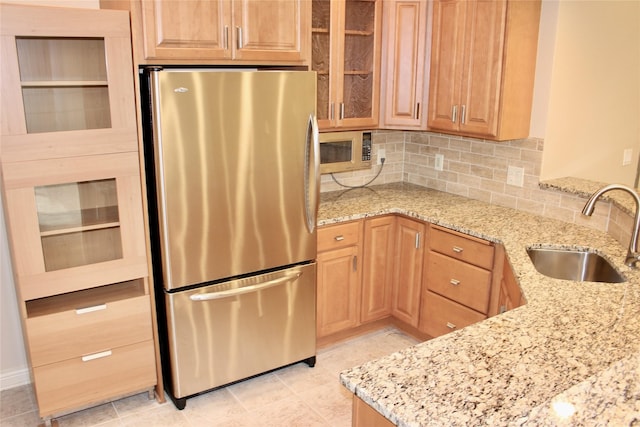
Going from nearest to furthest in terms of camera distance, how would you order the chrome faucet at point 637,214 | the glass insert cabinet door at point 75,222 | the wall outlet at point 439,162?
the chrome faucet at point 637,214
the glass insert cabinet door at point 75,222
the wall outlet at point 439,162

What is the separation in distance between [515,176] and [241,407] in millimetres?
2080

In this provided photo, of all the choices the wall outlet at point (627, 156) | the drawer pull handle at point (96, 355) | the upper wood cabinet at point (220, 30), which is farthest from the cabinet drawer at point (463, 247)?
the drawer pull handle at point (96, 355)

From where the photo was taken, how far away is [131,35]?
237 cm

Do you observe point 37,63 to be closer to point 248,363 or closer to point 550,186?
point 248,363

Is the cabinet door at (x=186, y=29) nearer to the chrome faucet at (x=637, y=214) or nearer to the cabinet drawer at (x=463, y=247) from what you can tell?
the cabinet drawer at (x=463, y=247)

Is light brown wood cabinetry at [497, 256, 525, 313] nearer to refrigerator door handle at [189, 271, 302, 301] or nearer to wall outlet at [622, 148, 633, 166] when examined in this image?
refrigerator door handle at [189, 271, 302, 301]

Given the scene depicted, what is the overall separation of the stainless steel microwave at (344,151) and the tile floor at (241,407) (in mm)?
1314

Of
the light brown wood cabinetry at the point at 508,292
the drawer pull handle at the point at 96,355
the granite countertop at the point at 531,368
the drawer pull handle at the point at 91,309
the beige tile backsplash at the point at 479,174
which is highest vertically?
the beige tile backsplash at the point at 479,174

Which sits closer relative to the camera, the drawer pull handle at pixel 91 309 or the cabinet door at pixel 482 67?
the drawer pull handle at pixel 91 309

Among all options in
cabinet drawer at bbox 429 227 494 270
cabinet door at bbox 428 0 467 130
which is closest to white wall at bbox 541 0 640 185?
cabinet door at bbox 428 0 467 130

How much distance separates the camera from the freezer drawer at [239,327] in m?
2.69

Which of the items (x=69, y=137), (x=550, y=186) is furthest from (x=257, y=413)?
(x=550, y=186)

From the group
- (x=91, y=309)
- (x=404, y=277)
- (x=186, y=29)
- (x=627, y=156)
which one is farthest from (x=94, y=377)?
(x=627, y=156)

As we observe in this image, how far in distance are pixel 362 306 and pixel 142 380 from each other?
4.48 ft
